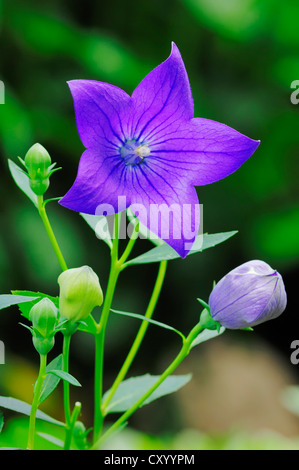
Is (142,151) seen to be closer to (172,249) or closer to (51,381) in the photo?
(172,249)

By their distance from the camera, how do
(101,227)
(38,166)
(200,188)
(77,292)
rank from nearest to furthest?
(77,292) < (38,166) < (101,227) < (200,188)

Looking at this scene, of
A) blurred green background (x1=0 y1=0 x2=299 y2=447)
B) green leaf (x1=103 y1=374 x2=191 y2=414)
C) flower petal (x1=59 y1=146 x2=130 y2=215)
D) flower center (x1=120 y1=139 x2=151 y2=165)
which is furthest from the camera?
blurred green background (x1=0 y1=0 x2=299 y2=447)

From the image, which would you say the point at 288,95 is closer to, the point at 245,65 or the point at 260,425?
the point at 245,65

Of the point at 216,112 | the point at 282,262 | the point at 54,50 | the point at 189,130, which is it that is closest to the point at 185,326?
the point at 282,262

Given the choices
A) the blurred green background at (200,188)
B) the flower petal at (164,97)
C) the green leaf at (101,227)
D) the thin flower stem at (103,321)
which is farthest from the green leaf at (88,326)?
the blurred green background at (200,188)

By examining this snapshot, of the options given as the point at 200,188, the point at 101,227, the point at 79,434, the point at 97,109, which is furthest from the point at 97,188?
the point at 200,188

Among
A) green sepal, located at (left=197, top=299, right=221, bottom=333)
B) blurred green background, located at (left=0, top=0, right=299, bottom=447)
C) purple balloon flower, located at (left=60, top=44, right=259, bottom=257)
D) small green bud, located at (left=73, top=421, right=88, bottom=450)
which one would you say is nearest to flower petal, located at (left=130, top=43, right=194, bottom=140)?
purple balloon flower, located at (left=60, top=44, right=259, bottom=257)

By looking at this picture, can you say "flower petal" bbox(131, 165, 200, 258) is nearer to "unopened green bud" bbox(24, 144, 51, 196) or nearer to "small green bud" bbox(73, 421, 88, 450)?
"unopened green bud" bbox(24, 144, 51, 196)
